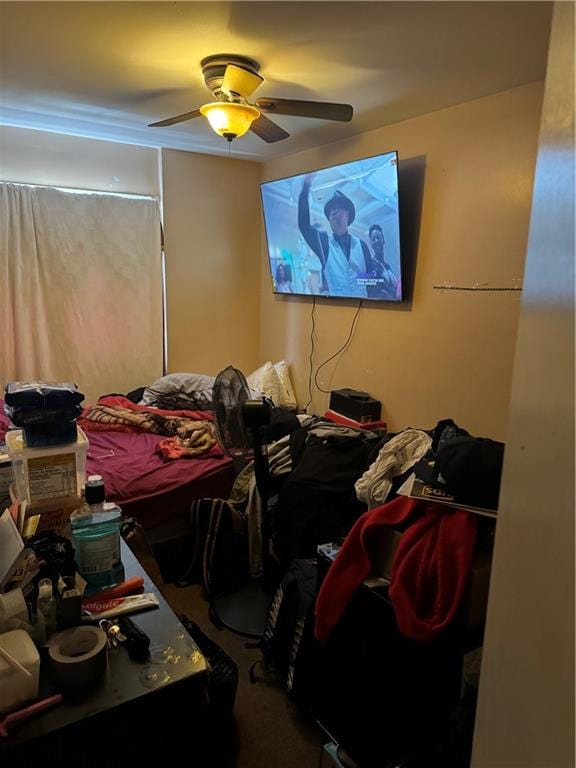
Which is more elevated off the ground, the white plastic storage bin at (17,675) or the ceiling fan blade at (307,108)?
the ceiling fan blade at (307,108)

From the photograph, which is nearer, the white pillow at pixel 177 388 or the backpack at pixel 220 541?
the backpack at pixel 220 541

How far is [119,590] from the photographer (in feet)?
3.54

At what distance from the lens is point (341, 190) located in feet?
9.41

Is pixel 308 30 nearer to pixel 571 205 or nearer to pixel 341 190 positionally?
pixel 341 190

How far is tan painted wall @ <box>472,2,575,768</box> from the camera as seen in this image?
55 centimetres

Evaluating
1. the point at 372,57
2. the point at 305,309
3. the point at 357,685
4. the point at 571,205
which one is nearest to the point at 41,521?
the point at 357,685

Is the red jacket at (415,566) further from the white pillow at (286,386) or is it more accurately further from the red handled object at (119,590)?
the white pillow at (286,386)

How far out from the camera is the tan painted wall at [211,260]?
3770 millimetres

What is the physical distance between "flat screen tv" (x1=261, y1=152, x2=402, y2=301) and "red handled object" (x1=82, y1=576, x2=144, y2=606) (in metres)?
2.09

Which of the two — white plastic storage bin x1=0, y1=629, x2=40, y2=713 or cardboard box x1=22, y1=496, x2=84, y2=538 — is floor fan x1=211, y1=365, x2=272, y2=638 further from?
white plastic storage bin x1=0, y1=629, x2=40, y2=713

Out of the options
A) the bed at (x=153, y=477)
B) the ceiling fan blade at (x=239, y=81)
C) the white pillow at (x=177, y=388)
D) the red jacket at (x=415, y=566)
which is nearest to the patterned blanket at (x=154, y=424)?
the bed at (x=153, y=477)

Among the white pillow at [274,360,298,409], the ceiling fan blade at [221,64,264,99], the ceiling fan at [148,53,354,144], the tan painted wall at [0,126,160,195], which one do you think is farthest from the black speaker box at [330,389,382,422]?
the tan painted wall at [0,126,160,195]

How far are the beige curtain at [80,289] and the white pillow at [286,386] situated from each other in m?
0.96

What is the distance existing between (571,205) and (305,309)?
305 centimetres
